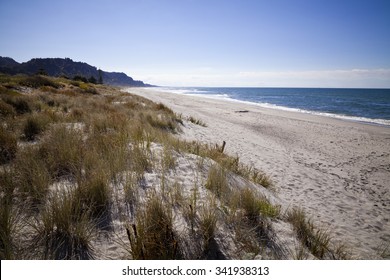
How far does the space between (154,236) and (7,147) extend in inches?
166

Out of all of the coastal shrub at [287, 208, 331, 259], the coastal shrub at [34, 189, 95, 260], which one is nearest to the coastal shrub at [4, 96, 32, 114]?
the coastal shrub at [34, 189, 95, 260]

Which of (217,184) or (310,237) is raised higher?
(217,184)

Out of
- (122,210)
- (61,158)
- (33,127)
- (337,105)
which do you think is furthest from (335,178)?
(337,105)

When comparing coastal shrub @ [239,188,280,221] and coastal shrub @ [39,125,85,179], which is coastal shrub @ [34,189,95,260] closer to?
coastal shrub @ [39,125,85,179]

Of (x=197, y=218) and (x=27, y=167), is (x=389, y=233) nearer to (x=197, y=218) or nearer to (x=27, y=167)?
(x=197, y=218)

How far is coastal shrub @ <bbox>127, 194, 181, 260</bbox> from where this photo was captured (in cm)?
206

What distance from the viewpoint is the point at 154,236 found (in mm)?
2213

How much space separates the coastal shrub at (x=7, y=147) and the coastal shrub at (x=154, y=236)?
11.9 ft

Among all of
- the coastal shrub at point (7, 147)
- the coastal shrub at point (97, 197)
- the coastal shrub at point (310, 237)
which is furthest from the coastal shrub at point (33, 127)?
the coastal shrub at point (310, 237)

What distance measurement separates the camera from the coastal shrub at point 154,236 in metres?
2.06

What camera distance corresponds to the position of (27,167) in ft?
10.2

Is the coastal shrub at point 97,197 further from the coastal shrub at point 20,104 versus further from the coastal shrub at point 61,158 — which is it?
the coastal shrub at point 20,104

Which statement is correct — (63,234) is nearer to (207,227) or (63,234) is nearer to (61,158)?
(207,227)

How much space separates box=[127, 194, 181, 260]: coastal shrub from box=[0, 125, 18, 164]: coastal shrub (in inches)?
143
